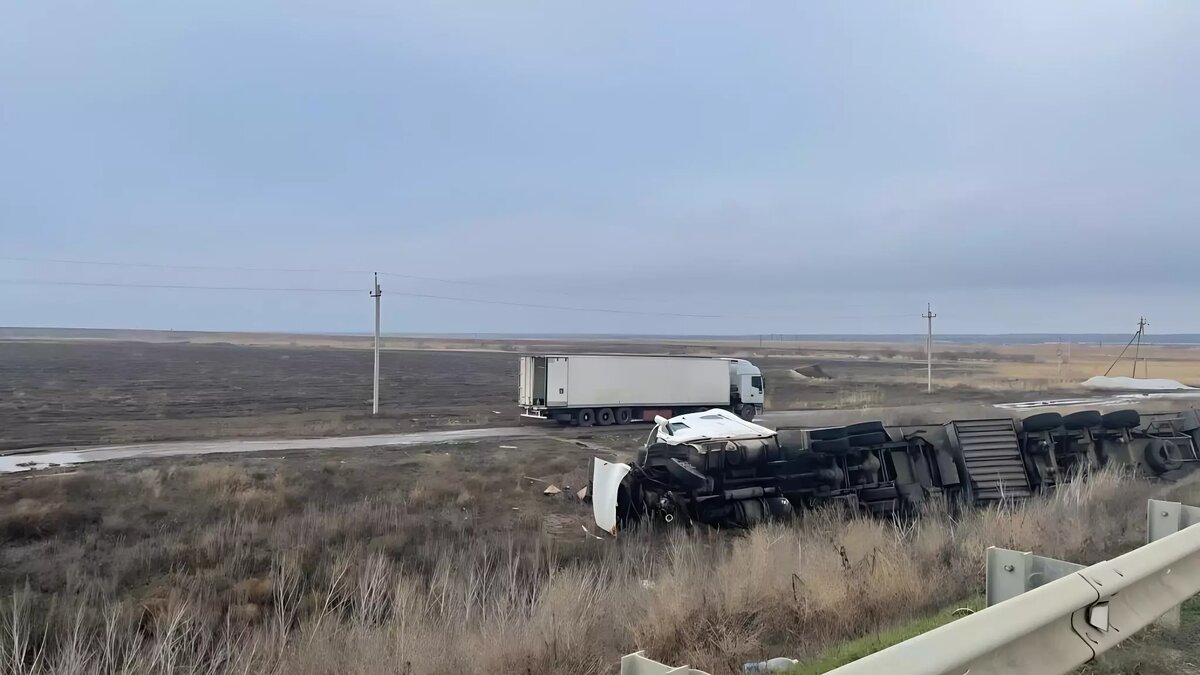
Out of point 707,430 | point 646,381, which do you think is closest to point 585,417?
point 646,381

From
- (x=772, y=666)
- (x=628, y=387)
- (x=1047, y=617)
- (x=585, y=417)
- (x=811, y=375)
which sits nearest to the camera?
(x=1047, y=617)

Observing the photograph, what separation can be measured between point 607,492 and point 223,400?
41.4 meters

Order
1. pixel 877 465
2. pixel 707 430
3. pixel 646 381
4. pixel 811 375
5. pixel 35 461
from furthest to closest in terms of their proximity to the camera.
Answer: pixel 811 375 → pixel 646 381 → pixel 35 461 → pixel 707 430 → pixel 877 465

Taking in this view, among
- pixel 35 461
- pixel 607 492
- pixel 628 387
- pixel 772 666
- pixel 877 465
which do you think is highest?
pixel 772 666

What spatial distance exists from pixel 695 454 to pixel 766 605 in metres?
7.59

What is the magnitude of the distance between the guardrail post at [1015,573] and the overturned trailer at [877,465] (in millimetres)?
8044

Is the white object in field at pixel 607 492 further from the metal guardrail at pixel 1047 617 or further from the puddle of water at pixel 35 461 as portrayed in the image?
the puddle of water at pixel 35 461

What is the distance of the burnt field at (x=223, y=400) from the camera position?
33938 millimetres

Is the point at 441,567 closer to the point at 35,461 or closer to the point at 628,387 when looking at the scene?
the point at 35,461

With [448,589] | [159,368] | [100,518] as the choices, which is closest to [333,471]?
[100,518]

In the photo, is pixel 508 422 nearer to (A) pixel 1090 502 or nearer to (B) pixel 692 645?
(A) pixel 1090 502

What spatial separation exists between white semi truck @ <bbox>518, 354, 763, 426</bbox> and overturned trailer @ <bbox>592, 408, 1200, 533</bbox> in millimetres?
22038

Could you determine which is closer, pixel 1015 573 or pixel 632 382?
pixel 1015 573

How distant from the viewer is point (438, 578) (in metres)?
10.3
